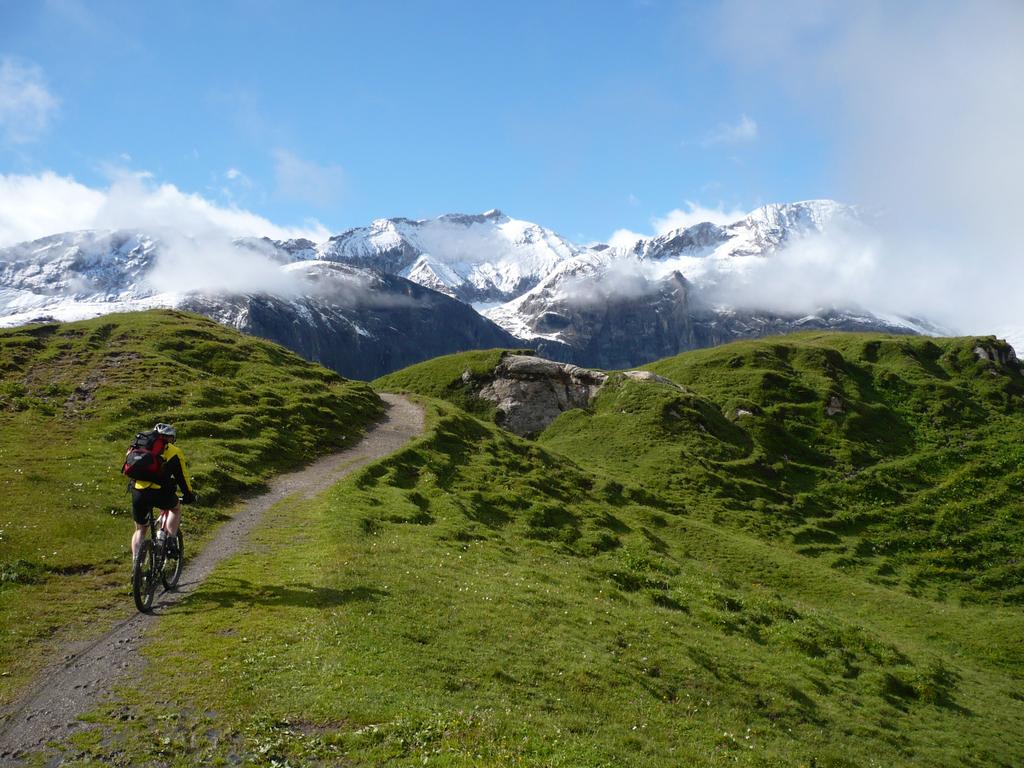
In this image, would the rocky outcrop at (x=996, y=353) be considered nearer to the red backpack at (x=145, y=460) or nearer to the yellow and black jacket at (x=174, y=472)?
the yellow and black jacket at (x=174, y=472)

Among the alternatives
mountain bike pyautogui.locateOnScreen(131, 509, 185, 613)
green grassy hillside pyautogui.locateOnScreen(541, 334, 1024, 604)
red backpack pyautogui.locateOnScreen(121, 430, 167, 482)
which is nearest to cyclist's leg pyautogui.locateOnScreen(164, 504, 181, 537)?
mountain bike pyautogui.locateOnScreen(131, 509, 185, 613)

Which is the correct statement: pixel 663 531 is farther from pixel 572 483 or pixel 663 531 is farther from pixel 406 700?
pixel 406 700

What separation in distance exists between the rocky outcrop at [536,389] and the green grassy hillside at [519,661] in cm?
3607

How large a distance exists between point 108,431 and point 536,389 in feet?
162

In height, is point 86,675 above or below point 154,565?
below

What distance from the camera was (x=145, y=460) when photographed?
18500 mm

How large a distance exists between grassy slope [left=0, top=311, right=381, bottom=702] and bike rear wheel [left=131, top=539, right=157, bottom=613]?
0.88 metres

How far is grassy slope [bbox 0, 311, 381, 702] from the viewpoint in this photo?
775 inches

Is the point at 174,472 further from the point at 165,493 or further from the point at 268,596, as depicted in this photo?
the point at 268,596

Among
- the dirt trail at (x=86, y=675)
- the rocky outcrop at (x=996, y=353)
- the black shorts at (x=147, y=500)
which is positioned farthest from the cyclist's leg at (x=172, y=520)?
the rocky outcrop at (x=996, y=353)

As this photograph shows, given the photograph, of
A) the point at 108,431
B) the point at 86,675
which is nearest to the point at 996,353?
the point at 108,431

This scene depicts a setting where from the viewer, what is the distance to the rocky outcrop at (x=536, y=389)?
254 ft

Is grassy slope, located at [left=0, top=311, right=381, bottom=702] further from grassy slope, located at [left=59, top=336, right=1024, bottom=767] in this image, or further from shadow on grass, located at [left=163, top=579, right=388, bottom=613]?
grassy slope, located at [left=59, top=336, right=1024, bottom=767]

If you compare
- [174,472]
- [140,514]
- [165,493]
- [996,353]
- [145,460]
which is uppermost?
[996,353]
